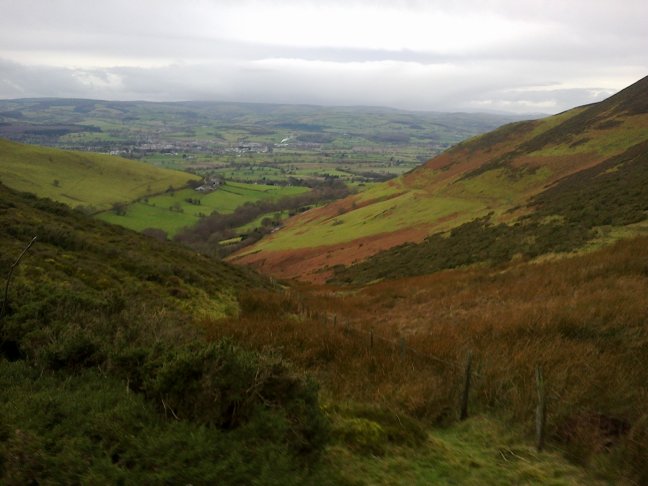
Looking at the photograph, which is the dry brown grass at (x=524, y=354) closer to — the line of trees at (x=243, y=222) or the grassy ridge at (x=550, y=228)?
the grassy ridge at (x=550, y=228)

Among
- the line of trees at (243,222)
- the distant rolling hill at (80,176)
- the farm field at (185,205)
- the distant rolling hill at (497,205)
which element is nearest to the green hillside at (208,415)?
the distant rolling hill at (497,205)

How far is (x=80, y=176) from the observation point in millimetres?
106125

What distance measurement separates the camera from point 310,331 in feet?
31.9

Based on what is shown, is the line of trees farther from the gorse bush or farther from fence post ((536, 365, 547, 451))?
fence post ((536, 365, 547, 451))

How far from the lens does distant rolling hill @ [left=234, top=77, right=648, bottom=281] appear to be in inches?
969

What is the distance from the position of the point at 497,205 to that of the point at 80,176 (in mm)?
99490

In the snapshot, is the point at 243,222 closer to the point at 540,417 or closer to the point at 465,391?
the point at 465,391

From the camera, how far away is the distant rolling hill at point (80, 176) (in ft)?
295

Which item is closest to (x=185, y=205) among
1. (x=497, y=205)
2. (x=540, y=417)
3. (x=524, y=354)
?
(x=497, y=205)

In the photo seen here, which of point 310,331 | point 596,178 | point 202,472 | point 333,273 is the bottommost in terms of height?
point 333,273

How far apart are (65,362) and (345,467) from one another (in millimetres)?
3920

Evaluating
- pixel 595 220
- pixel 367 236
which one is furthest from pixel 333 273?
pixel 595 220

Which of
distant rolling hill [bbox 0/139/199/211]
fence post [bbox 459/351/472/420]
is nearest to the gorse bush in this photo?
fence post [bbox 459/351/472/420]

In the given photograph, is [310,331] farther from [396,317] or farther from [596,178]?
[596,178]
